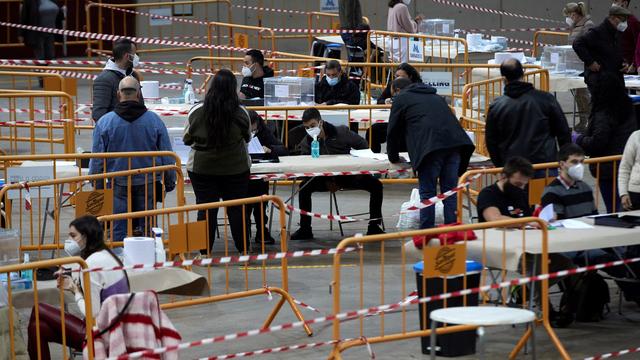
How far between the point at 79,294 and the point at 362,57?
13.6 metres

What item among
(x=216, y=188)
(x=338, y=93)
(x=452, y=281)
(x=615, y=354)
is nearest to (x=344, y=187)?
(x=216, y=188)

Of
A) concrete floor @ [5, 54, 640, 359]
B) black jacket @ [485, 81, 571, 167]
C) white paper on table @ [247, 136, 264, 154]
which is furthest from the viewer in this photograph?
white paper on table @ [247, 136, 264, 154]

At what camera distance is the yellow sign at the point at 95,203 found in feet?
33.9

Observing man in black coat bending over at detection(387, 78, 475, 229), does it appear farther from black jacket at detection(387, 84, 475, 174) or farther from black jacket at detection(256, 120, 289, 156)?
black jacket at detection(256, 120, 289, 156)

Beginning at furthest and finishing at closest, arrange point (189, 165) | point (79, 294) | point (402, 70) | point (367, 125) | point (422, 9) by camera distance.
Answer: point (422, 9)
point (367, 125)
point (402, 70)
point (189, 165)
point (79, 294)

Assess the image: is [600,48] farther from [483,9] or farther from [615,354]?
[483,9]

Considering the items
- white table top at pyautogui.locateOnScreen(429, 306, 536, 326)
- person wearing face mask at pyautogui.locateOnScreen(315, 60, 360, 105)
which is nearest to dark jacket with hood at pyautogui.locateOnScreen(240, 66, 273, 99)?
person wearing face mask at pyautogui.locateOnScreen(315, 60, 360, 105)

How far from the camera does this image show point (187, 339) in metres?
9.80

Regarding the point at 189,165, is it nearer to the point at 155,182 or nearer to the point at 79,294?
the point at 155,182

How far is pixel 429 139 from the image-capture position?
12.0m

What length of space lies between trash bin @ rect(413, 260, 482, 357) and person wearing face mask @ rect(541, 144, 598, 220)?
1516 millimetres

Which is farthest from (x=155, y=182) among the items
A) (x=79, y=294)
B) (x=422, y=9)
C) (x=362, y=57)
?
(x=422, y=9)

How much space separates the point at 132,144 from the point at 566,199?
3.64 meters

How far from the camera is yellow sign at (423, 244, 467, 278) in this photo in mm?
A: 8516
